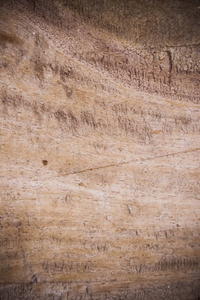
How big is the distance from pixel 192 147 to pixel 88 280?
75 cm

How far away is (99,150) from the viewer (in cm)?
107

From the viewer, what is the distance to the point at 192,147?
114 centimetres

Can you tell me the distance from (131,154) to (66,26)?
2.00ft

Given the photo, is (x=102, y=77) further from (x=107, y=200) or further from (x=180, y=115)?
(x=107, y=200)

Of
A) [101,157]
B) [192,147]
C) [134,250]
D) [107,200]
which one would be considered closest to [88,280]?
[134,250]

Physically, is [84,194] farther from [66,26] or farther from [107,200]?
[66,26]

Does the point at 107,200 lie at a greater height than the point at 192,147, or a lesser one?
lesser

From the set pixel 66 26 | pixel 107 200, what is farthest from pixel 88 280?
pixel 66 26

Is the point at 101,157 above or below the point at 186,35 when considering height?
below

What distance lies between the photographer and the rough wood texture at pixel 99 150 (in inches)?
38.3

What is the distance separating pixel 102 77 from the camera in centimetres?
107

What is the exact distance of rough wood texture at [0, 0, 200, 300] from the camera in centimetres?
97

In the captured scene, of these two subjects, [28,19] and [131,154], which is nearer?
[28,19]

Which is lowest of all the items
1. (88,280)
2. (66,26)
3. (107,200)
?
(88,280)
